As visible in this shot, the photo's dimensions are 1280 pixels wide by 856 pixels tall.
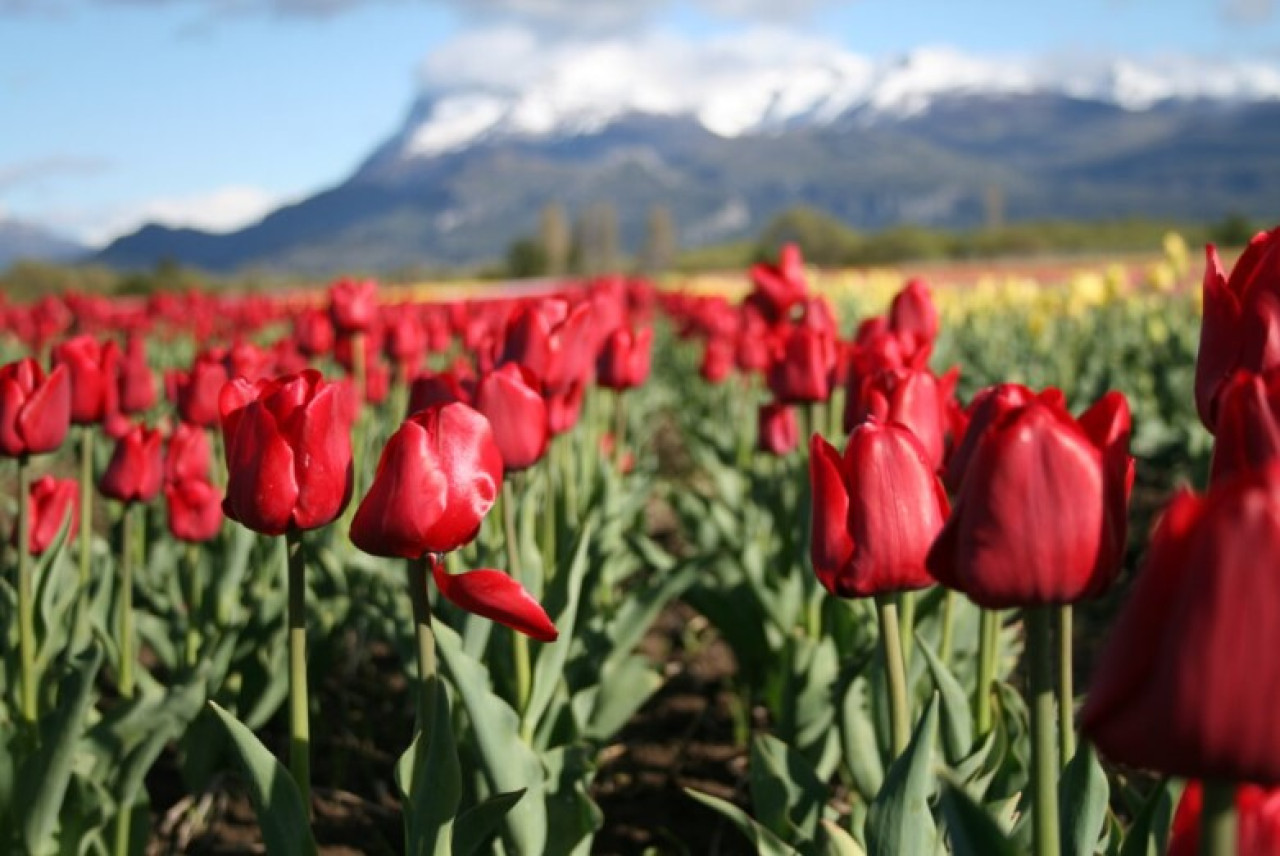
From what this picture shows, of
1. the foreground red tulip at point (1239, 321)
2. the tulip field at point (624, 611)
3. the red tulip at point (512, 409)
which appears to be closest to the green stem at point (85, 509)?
the tulip field at point (624, 611)

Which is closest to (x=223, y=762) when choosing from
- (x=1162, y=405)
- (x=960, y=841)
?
(x=960, y=841)

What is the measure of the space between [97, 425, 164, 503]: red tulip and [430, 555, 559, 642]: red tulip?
1800mm

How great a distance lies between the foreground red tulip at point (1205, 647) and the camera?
2.52 feet

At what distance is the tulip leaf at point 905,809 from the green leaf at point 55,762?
4.09ft

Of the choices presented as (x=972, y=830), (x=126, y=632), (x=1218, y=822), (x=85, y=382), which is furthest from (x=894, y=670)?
(x=85, y=382)

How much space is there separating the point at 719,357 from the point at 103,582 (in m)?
3.39

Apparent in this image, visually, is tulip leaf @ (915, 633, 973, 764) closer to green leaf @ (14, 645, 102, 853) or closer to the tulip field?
the tulip field

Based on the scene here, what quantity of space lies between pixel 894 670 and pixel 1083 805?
0.26m

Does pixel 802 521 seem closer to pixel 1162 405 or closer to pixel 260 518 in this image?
pixel 260 518

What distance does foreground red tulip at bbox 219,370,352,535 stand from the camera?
1.58m

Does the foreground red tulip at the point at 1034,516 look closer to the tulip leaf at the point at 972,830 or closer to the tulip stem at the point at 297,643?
the tulip leaf at the point at 972,830

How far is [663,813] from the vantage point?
3.28m

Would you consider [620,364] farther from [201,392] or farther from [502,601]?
[502,601]

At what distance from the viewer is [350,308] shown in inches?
188
